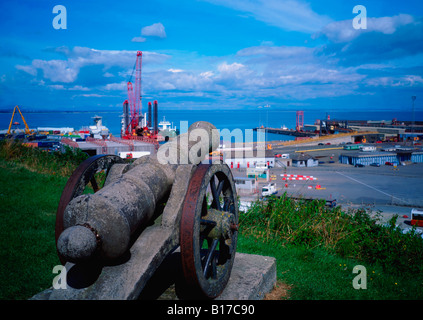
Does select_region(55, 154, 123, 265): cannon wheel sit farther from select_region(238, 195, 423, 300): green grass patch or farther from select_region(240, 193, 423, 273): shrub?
select_region(240, 193, 423, 273): shrub

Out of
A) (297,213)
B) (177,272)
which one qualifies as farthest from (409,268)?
(177,272)

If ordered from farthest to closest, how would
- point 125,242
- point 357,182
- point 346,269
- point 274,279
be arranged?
1. point 357,182
2. point 346,269
3. point 274,279
4. point 125,242

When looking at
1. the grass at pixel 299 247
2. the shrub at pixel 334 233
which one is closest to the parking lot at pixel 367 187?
the shrub at pixel 334 233

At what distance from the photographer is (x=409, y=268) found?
14.6 ft

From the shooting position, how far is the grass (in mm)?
3707

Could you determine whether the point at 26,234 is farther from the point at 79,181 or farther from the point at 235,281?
the point at 235,281

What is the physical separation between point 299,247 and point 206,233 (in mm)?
2449

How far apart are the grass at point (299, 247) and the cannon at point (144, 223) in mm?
1130

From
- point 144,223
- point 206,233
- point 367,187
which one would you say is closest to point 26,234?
point 144,223

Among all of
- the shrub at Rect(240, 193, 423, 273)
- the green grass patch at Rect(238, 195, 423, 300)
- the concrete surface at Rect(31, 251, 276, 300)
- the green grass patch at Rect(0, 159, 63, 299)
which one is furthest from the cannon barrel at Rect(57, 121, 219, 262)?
the shrub at Rect(240, 193, 423, 273)

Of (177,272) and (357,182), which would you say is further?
(357,182)
